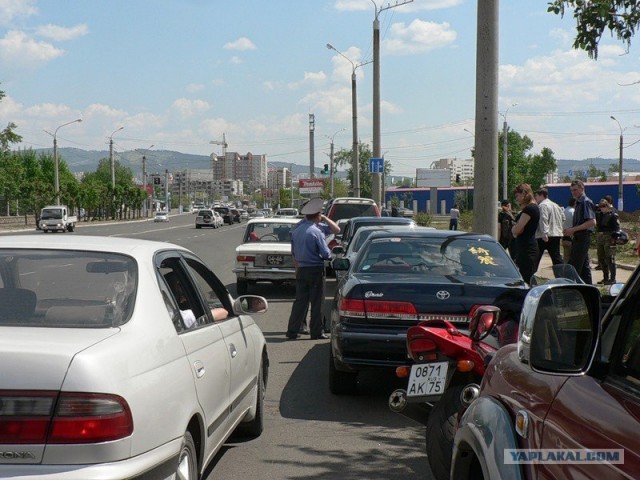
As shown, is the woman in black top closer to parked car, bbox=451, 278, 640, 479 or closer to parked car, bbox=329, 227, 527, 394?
parked car, bbox=329, 227, 527, 394

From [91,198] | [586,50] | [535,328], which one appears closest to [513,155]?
[91,198]

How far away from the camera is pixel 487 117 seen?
44.3ft

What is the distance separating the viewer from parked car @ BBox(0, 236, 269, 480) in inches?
134

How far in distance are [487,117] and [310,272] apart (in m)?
4.03

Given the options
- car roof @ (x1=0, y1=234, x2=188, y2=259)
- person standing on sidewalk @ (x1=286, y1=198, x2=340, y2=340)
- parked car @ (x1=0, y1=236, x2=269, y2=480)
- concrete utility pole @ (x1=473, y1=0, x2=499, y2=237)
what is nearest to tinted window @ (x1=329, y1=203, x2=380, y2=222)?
concrete utility pole @ (x1=473, y1=0, x2=499, y2=237)

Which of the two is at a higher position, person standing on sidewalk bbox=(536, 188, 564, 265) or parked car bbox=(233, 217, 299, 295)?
person standing on sidewalk bbox=(536, 188, 564, 265)

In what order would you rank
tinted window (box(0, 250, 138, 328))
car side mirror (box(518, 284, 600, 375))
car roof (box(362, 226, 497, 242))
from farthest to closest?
car roof (box(362, 226, 497, 242)), tinted window (box(0, 250, 138, 328)), car side mirror (box(518, 284, 600, 375))

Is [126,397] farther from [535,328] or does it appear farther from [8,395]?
[535,328]

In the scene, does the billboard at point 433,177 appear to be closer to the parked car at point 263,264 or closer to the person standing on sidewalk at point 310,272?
the parked car at point 263,264

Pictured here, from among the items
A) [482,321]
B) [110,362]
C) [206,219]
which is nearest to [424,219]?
[206,219]

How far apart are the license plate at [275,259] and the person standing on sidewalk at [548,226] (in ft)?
16.4

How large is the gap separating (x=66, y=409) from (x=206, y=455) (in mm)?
1472

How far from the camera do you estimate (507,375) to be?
315 centimetres

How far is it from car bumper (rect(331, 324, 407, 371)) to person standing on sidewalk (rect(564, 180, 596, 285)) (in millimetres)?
8058
